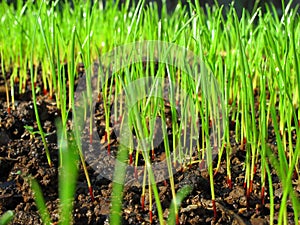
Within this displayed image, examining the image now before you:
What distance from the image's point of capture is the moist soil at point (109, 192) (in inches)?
34.1

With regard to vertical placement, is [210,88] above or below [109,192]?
above

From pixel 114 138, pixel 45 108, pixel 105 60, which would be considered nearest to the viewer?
pixel 114 138

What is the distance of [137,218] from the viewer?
86 centimetres

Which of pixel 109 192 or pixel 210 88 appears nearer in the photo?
pixel 109 192

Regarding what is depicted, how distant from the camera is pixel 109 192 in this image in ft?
3.14

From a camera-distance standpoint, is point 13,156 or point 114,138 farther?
point 114,138

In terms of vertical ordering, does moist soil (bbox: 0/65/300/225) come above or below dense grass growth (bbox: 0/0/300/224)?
below

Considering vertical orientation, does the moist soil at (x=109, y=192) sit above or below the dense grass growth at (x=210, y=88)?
below

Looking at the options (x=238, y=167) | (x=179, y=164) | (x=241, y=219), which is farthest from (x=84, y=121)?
(x=241, y=219)

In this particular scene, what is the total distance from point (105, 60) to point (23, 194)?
2.59 ft

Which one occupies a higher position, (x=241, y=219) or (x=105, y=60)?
(x=105, y=60)

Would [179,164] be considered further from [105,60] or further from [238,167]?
[105,60]

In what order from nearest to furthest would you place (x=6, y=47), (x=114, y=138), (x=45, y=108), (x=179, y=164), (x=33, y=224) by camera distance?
(x=33, y=224) < (x=179, y=164) < (x=114, y=138) < (x=45, y=108) < (x=6, y=47)

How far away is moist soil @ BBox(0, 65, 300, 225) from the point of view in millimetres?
866
